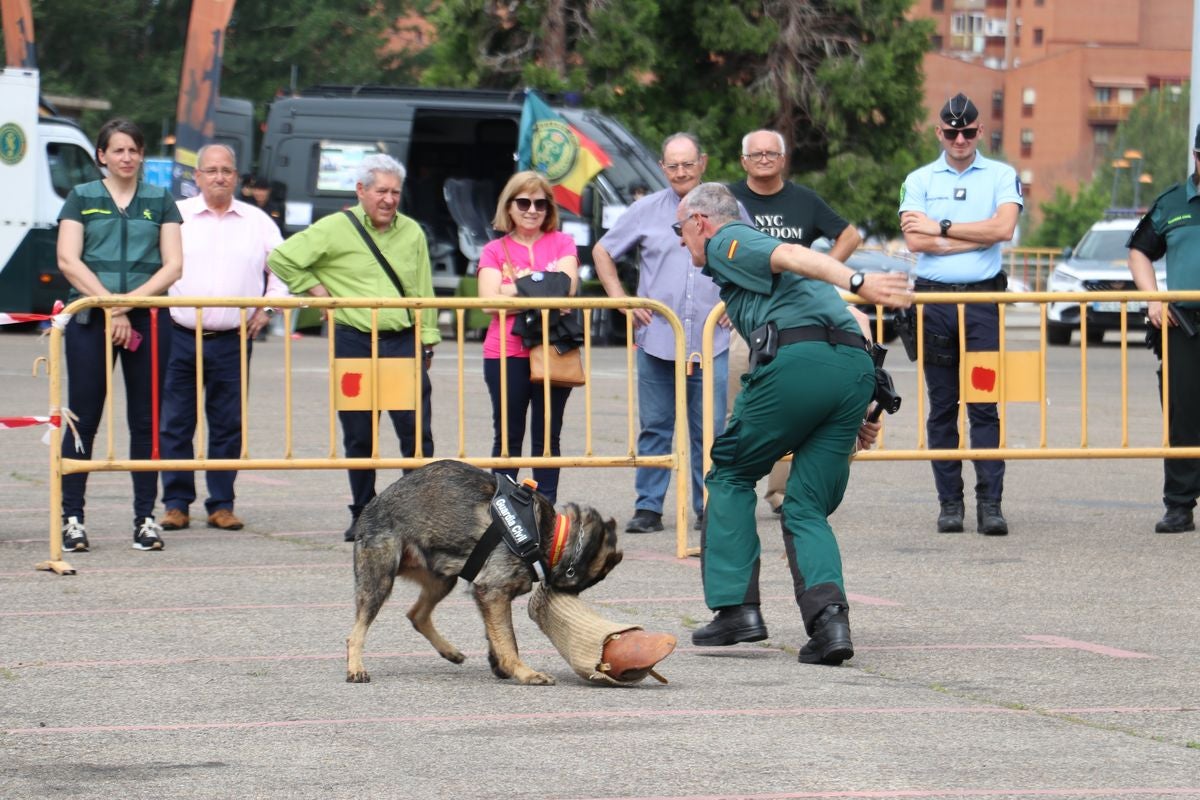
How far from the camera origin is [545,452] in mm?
9570

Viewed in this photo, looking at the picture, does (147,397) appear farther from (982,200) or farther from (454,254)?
(454,254)

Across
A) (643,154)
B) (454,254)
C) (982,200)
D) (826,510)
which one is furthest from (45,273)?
(826,510)

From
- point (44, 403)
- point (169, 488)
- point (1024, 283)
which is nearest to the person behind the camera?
point (169, 488)

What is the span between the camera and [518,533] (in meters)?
6.27

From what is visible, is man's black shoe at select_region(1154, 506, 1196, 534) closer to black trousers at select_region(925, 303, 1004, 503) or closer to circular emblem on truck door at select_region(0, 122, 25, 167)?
black trousers at select_region(925, 303, 1004, 503)

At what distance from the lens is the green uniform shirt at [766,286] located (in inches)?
262

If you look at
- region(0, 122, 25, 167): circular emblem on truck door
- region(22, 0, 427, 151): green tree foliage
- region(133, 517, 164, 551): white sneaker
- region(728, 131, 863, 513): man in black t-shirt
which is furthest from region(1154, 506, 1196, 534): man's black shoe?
region(22, 0, 427, 151): green tree foliage

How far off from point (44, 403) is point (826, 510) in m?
11.0

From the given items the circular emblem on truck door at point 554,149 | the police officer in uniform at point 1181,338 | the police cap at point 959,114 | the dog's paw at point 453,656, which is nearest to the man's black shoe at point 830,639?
the dog's paw at point 453,656

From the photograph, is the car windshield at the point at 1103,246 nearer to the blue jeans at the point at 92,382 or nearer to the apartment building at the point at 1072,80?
the blue jeans at the point at 92,382

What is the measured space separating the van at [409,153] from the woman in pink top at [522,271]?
1431cm

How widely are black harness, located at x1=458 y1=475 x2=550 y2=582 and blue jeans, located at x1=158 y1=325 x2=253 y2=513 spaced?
380 cm

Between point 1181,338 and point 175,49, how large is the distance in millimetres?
42815

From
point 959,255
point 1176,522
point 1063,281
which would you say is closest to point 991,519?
point 1176,522
